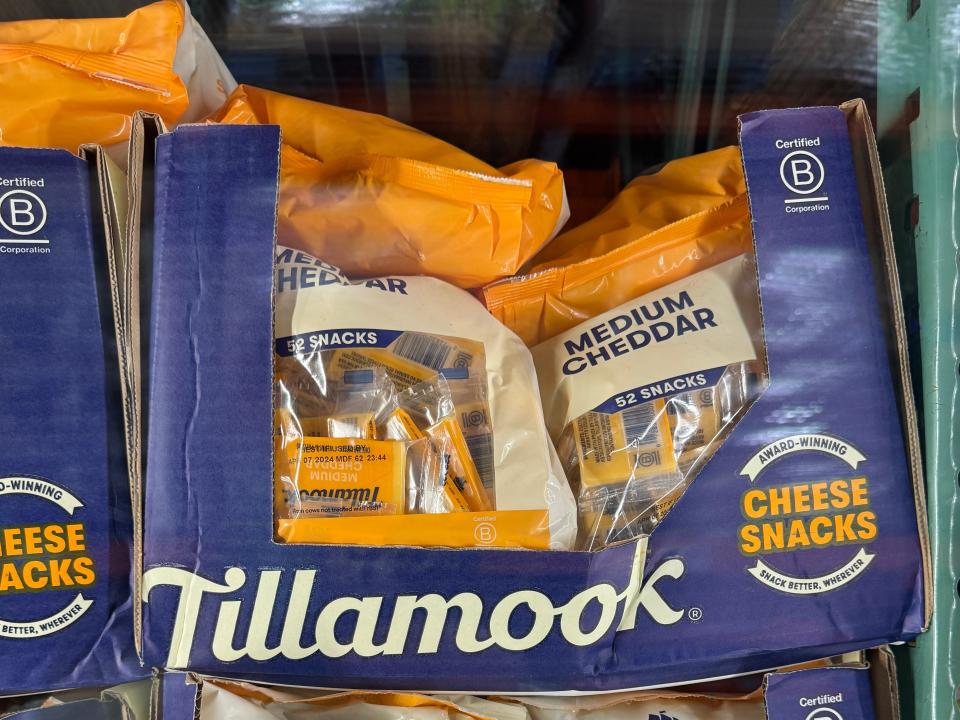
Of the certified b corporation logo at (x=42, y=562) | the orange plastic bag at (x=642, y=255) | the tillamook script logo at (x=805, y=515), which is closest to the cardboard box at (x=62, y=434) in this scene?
the certified b corporation logo at (x=42, y=562)

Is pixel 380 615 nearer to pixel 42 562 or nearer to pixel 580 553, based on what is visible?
pixel 580 553

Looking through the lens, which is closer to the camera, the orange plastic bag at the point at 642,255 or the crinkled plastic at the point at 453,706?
the crinkled plastic at the point at 453,706

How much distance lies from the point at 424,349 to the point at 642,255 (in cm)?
26

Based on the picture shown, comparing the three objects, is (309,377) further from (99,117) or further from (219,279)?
(99,117)

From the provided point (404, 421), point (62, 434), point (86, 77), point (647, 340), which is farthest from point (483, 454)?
point (86, 77)

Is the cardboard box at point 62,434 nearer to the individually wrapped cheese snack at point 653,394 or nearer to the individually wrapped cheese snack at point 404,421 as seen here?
the individually wrapped cheese snack at point 404,421

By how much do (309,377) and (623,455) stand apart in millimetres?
304

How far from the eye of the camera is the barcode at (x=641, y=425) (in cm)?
80

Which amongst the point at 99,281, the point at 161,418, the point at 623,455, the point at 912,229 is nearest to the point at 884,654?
the point at 623,455

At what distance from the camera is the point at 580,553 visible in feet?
2.28

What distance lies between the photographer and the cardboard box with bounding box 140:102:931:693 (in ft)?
2.21

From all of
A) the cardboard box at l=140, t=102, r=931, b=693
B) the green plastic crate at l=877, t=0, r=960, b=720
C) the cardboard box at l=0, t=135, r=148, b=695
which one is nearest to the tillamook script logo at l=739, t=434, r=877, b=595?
the cardboard box at l=140, t=102, r=931, b=693

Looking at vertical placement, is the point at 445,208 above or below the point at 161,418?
above

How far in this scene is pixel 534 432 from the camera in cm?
80
